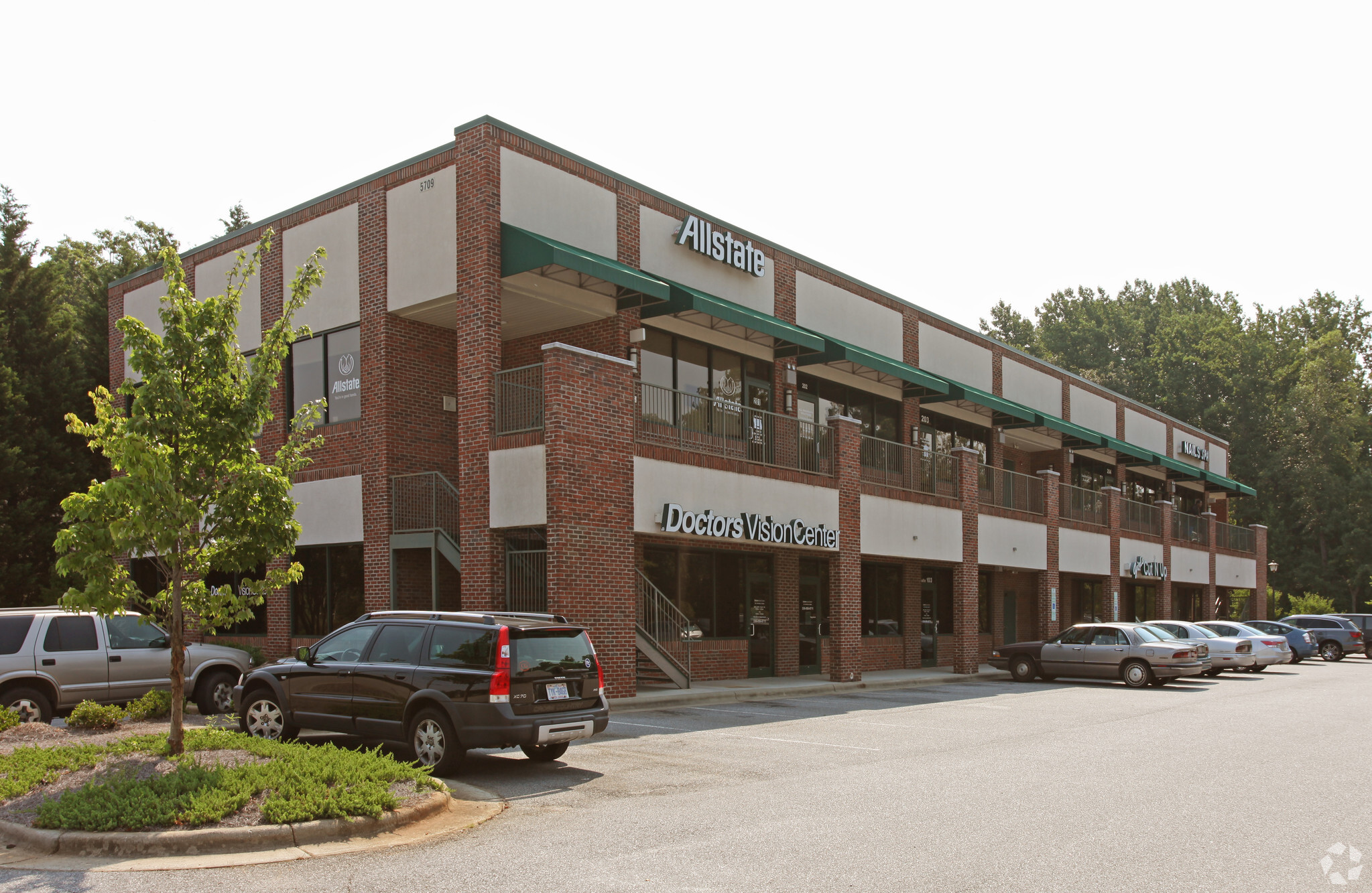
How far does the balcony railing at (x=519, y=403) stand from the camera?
18.6m

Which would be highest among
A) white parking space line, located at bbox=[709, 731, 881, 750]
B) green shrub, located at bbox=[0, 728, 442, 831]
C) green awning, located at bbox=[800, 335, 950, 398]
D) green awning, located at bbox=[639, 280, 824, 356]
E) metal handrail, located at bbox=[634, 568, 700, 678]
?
green awning, located at bbox=[639, 280, 824, 356]

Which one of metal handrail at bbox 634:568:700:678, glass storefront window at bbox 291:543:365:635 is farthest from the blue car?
glass storefront window at bbox 291:543:365:635

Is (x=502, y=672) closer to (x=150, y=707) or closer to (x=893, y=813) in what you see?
(x=893, y=813)

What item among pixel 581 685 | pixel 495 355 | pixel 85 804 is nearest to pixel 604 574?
pixel 495 355

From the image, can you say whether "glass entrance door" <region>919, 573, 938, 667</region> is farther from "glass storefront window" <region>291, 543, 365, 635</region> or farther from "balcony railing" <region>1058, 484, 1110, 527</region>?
"glass storefront window" <region>291, 543, 365, 635</region>

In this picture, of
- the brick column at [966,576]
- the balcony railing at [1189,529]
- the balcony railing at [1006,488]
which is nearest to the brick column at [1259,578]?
the balcony railing at [1189,529]

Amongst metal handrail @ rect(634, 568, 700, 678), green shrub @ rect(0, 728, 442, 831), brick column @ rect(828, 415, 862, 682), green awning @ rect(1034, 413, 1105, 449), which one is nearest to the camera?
green shrub @ rect(0, 728, 442, 831)

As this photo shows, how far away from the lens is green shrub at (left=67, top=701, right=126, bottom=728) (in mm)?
13648

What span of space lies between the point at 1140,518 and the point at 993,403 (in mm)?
13294

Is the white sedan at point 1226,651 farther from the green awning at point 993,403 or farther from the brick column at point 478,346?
the brick column at point 478,346

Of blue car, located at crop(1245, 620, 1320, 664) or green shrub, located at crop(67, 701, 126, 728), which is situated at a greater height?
green shrub, located at crop(67, 701, 126, 728)

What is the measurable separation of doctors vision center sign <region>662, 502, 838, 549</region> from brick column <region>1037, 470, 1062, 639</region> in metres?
12.0

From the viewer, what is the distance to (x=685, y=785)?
10609mm

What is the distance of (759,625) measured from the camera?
24.5 metres
